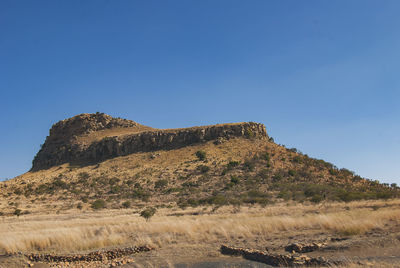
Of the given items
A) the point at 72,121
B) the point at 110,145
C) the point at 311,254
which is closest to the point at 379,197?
the point at 311,254

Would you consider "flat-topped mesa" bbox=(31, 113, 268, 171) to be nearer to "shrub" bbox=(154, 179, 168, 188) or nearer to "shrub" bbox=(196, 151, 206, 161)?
"shrub" bbox=(196, 151, 206, 161)

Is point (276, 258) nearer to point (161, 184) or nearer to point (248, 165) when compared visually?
point (161, 184)

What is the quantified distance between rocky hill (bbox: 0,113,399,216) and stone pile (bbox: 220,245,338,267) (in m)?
23.1

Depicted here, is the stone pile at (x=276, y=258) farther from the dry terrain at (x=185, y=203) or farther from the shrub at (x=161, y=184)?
the shrub at (x=161, y=184)

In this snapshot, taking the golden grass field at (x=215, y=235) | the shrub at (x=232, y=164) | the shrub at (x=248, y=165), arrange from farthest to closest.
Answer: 1. the shrub at (x=232, y=164)
2. the shrub at (x=248, y=165)
3. the golden grass field at (x=215, y=235)

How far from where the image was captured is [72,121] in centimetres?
9219

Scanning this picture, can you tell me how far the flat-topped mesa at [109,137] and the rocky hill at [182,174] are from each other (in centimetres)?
23

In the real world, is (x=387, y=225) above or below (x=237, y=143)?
below

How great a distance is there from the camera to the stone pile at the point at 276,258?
10116 mm

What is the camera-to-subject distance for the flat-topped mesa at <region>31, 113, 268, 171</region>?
2714 inches

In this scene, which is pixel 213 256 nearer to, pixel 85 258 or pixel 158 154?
pixel 85 258

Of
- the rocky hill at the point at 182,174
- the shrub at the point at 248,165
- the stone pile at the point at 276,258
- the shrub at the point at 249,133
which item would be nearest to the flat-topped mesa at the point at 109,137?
the shrub at the point at 249,133

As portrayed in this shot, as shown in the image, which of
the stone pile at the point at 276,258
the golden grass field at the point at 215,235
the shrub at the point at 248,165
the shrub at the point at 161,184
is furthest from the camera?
the shrub at the point at 248,165

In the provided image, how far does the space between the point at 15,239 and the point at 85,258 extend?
18.1ft
